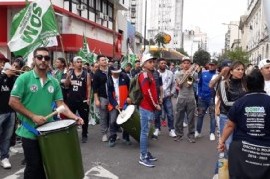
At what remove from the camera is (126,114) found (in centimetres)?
860

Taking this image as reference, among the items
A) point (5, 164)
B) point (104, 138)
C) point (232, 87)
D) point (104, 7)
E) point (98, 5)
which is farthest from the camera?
point (104, 7)

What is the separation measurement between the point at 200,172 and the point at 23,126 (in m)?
3.37

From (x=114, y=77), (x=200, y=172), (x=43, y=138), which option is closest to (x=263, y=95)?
(x=43, y=138)

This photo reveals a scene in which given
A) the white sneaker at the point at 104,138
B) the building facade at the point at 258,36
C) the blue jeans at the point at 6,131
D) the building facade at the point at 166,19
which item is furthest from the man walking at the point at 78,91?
the building facade at the point at 166,19

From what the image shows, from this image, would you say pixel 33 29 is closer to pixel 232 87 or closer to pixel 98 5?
pixel 232 87

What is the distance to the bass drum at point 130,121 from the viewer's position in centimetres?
851

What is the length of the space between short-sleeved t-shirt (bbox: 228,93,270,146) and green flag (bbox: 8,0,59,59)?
6570 millimetres

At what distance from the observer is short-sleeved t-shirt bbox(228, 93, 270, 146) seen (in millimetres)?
4180

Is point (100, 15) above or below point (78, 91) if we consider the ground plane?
above

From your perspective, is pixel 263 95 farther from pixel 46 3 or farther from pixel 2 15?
pixel 2 15

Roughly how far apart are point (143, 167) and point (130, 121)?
1.50 meters

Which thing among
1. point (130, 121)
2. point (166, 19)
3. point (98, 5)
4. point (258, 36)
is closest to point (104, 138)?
point (130, 121)

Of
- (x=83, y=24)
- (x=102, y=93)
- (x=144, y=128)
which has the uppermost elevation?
(x=83, y=24)

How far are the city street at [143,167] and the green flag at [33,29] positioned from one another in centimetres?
250
